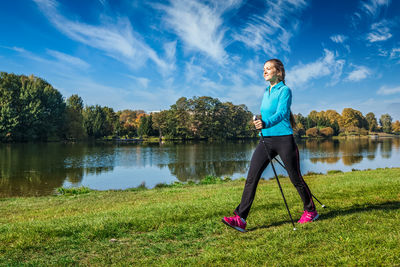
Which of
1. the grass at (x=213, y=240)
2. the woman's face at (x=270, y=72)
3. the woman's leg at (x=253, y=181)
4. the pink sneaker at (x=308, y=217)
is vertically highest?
the woman's face at (x=270, y=72)

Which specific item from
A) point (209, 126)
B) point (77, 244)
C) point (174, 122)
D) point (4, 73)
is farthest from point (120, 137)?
point (77, 244)

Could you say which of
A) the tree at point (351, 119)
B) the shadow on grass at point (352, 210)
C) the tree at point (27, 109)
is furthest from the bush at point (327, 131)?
the shadow on grass at point (352, 210)

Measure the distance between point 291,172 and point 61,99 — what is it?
71.2m

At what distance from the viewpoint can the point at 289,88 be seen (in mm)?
3945

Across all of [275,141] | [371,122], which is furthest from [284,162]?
[371,122]

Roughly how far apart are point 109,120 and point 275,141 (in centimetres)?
9434

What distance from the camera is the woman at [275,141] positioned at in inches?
151

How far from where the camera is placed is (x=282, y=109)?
382 cm

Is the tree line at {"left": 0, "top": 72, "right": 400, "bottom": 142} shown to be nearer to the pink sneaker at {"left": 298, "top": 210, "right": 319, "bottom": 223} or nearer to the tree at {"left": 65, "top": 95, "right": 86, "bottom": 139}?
the tree at {"left": 65, "top": 95, "right": 86, "bottom": 139}

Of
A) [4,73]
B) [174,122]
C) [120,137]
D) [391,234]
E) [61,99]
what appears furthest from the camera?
[120,137]

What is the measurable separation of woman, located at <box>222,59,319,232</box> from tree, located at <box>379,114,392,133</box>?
161786 millimetres

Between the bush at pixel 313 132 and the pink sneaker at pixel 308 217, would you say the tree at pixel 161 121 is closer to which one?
the bush at pixel 313 132

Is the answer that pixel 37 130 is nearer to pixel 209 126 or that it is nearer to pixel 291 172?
pixel 209 126

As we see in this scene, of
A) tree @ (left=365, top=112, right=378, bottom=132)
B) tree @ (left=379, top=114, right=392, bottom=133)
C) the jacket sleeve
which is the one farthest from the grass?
tree @ (left=379, top=114, right=392, bottom=133)
